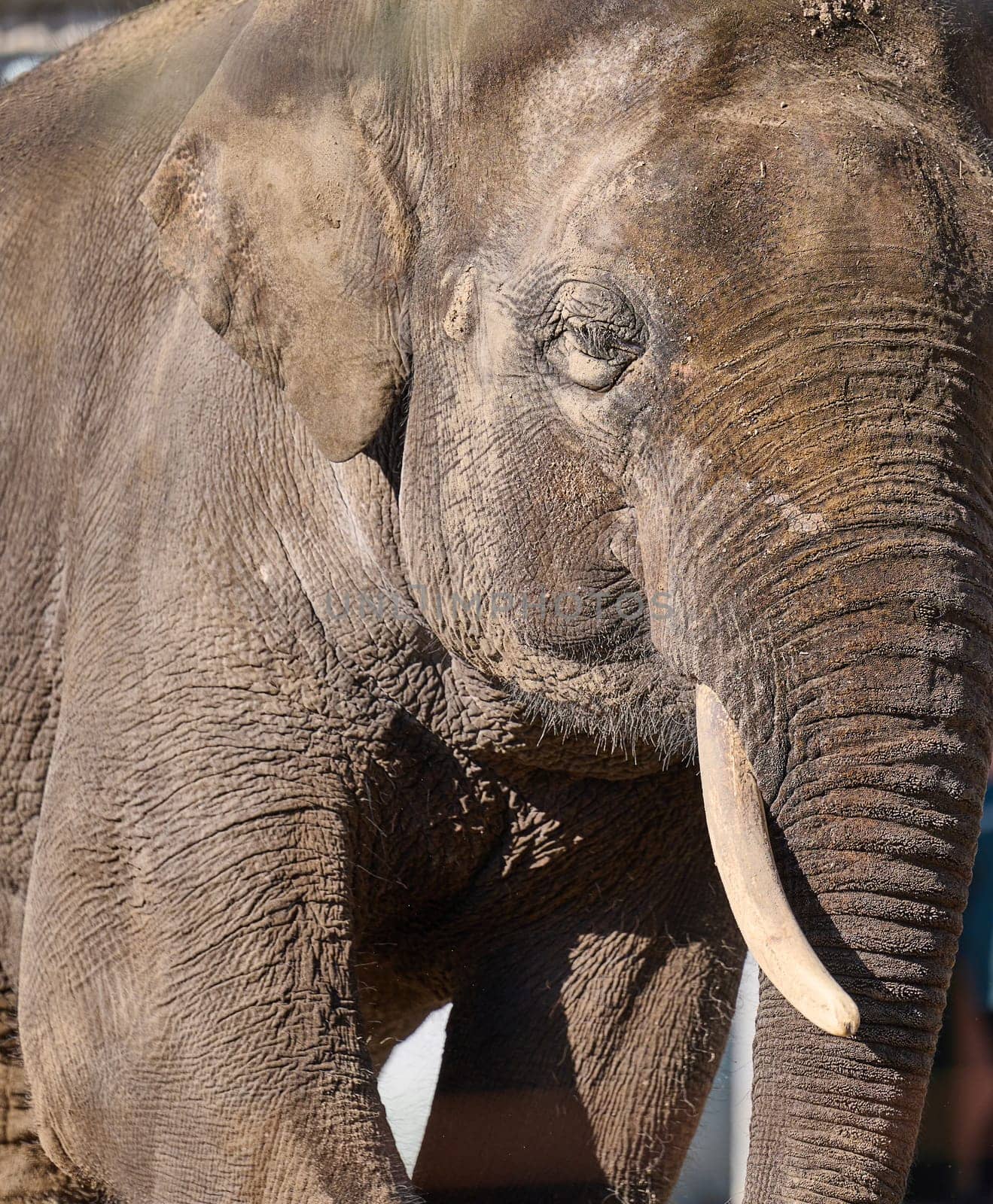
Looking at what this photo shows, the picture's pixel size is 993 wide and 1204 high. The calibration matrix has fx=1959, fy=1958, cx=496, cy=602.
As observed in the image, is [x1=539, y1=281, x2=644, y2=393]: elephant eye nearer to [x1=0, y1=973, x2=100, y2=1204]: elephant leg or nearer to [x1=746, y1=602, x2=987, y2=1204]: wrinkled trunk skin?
[x1=746, y1=602, x2=987, y2=1204]: wrinkled trunk skin

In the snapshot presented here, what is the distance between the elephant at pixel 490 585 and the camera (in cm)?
159

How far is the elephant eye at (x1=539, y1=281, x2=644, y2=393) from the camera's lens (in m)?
1.69

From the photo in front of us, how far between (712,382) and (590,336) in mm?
135

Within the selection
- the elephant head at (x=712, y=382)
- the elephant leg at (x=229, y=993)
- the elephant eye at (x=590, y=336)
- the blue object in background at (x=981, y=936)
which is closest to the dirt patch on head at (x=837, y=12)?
the elephant head at (x=712, y=382)

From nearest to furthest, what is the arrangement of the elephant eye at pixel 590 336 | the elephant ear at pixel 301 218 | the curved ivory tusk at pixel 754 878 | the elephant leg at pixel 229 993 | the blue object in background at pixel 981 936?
the curved ivory tusk at pixel 754 878 < the elephant eye at pixel 590 336 < the elephant ear at pixel 301 218 < the elephant leg at pixel 229 993 < the blue object in background at pixel 981 936

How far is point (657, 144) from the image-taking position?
1688 mm

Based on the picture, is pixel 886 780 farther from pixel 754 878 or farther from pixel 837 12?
pixel 837 12

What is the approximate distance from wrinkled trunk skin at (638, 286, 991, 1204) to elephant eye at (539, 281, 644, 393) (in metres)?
0.11

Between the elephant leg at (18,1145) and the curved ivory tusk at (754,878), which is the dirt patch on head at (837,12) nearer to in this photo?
the curved ivory tusk at (754,878)

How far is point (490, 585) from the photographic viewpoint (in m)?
1.92

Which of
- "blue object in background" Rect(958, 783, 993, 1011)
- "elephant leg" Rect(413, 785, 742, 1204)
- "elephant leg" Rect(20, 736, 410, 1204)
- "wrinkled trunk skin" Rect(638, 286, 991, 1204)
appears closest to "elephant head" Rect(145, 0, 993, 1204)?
"wrinkled trunk skin" Rect(638, 286, 991, 1204)

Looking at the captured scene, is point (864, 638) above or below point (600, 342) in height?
below

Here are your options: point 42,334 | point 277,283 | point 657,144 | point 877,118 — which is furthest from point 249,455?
point 877,118

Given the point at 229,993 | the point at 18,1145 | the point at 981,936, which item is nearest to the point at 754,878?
the point at 229,993
